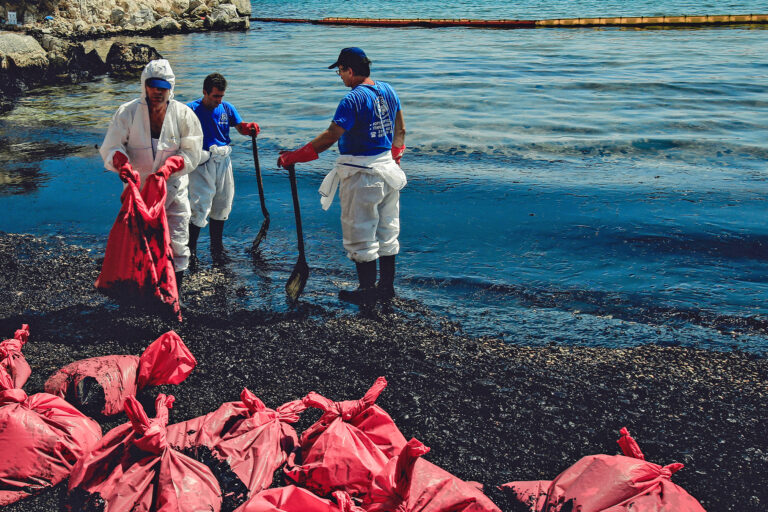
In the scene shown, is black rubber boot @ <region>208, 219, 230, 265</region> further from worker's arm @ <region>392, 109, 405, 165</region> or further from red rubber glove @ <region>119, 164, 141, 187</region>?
worker's arm @ <region>392, 109, 405, 165</region>

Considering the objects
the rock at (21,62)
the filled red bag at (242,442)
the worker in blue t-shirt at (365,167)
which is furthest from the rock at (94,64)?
the filled red bag at (242,442)

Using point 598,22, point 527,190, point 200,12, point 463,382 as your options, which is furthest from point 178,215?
point 200,12

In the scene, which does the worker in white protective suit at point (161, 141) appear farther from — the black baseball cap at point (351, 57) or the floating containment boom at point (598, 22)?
the floating containment boom at point (598, 22)

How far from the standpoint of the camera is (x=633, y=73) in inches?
→ 614

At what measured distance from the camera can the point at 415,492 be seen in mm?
2615

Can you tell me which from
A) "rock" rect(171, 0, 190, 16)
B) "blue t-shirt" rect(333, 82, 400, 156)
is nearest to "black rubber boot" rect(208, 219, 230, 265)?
"blue t-shirt" rect(333, 82, 400, 156)

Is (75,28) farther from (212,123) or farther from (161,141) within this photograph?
(161,141)

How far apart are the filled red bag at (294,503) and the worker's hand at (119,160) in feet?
9.04

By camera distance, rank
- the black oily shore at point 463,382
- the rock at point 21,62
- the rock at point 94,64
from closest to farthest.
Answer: the black oily shore at point 463,382, the rock at point 21,62, the rock at point 94,64

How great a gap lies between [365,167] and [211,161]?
64.5 inches

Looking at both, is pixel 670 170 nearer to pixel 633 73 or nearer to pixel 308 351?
pixel 308 351

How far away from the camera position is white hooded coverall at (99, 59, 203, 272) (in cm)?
448

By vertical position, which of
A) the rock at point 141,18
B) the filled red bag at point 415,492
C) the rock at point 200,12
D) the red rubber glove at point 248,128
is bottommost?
the filled red bag at point 415,492

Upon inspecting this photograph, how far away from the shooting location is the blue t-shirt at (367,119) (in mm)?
4527
